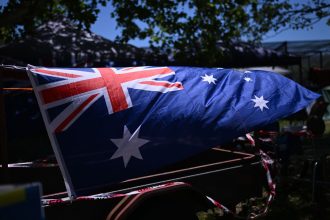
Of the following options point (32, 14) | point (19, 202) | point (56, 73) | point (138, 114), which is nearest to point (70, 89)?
point (56, 73)

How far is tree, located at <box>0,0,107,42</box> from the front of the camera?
34.0ft

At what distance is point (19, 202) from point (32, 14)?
1008cm

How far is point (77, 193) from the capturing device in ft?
10.2

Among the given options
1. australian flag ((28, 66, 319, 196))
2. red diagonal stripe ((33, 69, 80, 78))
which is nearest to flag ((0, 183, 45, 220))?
australian flag ((28, 66, 319, 196))

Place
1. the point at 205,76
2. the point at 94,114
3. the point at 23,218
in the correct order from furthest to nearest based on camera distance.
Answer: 1. the point at 205,76
2. the point at 94,114
3. the point at 23,218

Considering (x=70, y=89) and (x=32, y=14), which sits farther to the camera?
(x=32, y=14)

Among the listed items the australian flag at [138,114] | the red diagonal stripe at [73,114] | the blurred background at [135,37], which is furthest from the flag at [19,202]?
the blurred background at [135,37]

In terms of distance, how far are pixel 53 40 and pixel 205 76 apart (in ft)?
28.8

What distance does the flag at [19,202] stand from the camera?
1.69 meters

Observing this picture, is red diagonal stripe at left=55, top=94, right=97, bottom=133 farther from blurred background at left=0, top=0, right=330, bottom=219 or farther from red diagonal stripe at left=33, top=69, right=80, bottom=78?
blurred background at left=0, top=0, right=330, bottom=219

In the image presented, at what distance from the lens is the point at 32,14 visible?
10.9m

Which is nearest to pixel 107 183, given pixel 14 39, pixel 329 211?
pixel 329 211

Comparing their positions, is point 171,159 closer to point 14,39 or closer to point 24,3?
point 24,3

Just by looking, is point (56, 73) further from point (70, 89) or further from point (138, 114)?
point (138, 114)
